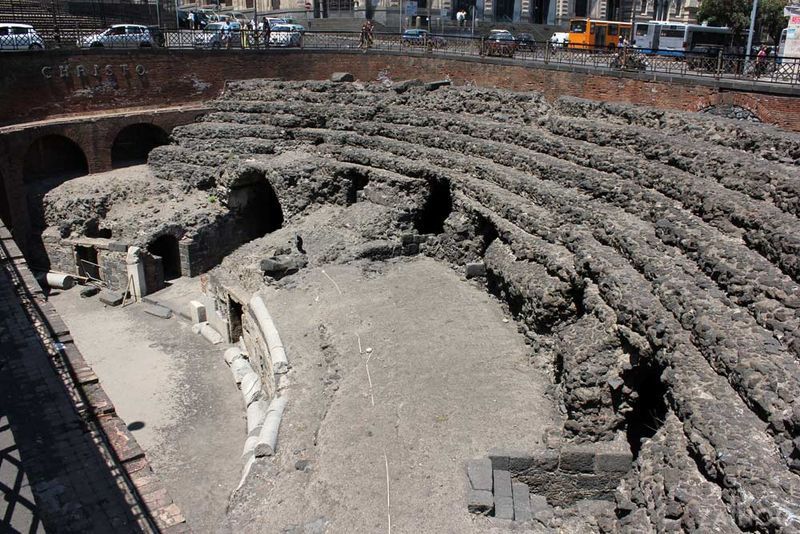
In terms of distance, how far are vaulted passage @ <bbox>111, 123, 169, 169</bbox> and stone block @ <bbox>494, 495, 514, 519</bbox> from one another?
17.9m

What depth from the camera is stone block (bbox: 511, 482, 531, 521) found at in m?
8.30

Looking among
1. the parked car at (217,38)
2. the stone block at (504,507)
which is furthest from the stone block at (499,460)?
the parked car at (217,38)

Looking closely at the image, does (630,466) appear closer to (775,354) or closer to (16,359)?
(775,354)

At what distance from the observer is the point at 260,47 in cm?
2547

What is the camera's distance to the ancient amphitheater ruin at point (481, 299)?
7996 millimetres

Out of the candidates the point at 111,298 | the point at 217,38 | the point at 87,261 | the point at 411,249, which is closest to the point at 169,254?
the point at 87,261

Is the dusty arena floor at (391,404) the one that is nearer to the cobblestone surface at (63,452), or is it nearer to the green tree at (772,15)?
the cobblestone surface at (63,452)

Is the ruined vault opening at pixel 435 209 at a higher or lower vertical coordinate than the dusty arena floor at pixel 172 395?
higher

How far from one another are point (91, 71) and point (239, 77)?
4.65 metres

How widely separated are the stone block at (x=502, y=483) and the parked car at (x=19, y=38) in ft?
62.8

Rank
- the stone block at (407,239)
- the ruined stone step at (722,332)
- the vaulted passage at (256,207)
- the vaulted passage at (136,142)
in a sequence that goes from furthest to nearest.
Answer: the vaulted passage at (136,142) < the vaulted passage at (256,207) < the stone block at (407,239) < the ruined stone step at (722,332)

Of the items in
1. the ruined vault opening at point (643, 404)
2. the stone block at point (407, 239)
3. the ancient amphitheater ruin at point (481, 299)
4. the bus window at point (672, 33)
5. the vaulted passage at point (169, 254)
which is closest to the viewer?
the ancient amphitheater ruin at point (481, 299)

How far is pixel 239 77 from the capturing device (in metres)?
24.1

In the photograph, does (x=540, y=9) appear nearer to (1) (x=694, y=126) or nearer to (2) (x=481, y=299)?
(1) (x=694, y=126)
